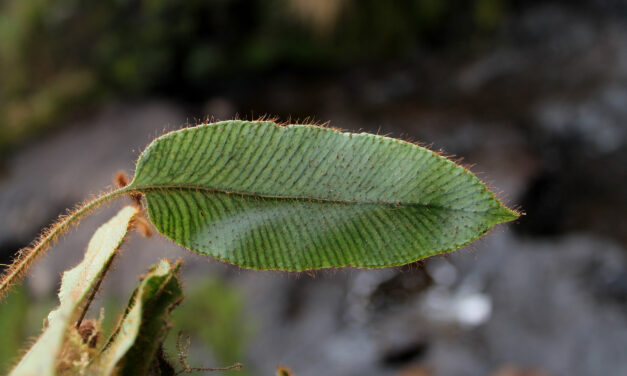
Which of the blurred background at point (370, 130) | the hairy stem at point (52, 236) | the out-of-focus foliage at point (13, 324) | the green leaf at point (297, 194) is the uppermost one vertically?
the blurred background at point (370, 130)

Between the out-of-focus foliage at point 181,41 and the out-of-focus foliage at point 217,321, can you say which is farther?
the out-of-focus foliage at point 181,41

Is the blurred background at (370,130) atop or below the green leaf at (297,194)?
atop

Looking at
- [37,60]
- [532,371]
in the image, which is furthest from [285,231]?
[37,60]

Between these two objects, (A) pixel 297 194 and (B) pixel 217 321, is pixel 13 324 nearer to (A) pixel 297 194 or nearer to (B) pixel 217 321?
(B) pixel 217 321

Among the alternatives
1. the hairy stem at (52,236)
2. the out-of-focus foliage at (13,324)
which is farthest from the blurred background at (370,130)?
the hairy stem at (52,236)

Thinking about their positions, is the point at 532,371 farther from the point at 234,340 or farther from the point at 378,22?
the point at 378,22

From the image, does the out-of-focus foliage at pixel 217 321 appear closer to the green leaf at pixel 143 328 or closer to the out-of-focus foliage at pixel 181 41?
the out-of-focus foliage at pixel 181 41

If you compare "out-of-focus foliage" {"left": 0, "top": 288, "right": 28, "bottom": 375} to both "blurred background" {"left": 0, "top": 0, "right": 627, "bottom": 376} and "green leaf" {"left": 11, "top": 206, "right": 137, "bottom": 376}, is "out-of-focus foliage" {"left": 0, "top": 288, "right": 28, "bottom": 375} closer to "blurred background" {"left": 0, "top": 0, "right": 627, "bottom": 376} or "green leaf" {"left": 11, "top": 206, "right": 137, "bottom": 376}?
"blurred background" {"left": 0, "top": 0, "right": 627, "bottom": 376}

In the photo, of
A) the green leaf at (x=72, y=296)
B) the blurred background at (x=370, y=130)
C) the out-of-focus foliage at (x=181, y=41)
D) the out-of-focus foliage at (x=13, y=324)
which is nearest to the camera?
the green leaf at (x=72, y=296)

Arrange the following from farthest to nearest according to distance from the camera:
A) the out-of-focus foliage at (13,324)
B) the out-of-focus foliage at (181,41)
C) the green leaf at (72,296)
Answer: the out-of-focus foliage at (181,41), the out-of-focus foliage at (13,324), the green leaf at (72,296)
